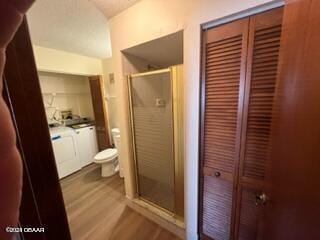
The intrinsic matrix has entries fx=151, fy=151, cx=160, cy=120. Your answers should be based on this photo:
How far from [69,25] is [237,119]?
2.15m

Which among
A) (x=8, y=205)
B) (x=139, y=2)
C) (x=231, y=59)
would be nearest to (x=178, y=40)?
(x=139, y=2)

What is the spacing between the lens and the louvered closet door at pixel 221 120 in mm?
991

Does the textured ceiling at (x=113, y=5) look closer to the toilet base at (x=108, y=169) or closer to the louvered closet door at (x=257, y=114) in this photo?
the louvered closet door at (x=257, y=114)

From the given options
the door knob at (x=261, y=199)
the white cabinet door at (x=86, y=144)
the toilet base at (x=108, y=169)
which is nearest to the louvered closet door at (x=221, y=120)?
the door knob at (x=261, y=199)

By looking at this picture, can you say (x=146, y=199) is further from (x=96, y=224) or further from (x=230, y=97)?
(x=230, y=97)

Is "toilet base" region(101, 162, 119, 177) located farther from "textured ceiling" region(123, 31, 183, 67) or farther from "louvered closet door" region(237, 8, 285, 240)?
"louvered closet door" region(237, 8, 285, 240)

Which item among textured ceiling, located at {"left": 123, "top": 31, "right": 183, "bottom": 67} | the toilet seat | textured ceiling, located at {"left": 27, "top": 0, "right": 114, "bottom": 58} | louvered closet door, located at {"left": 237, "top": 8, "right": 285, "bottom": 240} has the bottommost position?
the toilet seat

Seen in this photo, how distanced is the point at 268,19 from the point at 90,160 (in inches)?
138

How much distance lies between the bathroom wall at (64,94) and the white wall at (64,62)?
0.62 meters

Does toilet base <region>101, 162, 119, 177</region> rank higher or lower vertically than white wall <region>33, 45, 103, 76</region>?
lower

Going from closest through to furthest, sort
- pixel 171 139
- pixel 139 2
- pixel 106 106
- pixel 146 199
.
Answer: pixel 139 2 → pixel 171 139 → pixel 146 199 → pixel 106 106

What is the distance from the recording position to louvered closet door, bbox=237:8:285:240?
0.87 m

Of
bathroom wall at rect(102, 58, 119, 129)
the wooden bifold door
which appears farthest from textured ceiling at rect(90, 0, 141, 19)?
bathroom wall at rect(102, 58, 119, 129)

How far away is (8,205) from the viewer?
23cm
